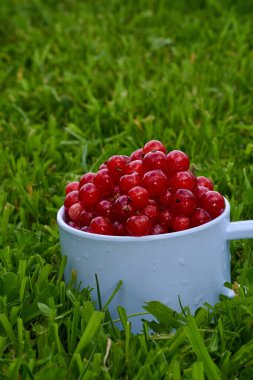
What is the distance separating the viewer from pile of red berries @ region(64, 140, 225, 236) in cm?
123

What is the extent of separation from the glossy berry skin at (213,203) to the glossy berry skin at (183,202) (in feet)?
0.15

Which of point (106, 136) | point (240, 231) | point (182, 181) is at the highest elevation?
point (182, 181)

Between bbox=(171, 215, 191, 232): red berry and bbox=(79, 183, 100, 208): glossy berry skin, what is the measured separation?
0.16 metres

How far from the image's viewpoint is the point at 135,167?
51.3 inches

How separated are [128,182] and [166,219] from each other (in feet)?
0.33

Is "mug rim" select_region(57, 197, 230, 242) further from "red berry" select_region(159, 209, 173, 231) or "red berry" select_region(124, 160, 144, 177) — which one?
"red berry" select_region(124, 160, 144, 177)

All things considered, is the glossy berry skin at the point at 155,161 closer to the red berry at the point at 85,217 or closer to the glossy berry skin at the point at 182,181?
the glossy berry skin at the point at 182,181

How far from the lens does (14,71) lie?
10.8ft

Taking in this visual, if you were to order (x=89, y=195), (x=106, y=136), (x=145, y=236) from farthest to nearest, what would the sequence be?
1. (x=106, y=136)
2. (x=89, y=195)
3. (x=145, y=236)

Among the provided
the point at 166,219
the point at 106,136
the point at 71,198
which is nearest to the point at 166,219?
the point at 166,219

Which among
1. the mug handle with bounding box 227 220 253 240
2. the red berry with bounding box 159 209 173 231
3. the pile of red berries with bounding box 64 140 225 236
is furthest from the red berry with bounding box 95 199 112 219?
the mug handle with bounding box 227 220 253 240

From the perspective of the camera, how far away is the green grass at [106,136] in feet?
3.65

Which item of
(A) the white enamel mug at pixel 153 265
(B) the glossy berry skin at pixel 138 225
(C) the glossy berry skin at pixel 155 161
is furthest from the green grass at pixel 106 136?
(C) the glossy berry skin at pixel 155 161

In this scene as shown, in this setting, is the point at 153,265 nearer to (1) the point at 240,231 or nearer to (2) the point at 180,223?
(2) the point at 180,223
